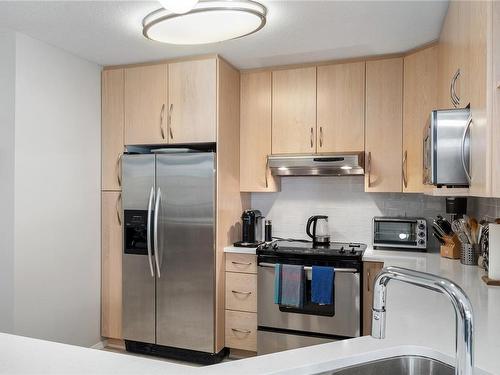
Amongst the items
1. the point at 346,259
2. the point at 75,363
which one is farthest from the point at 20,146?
the point at 346,259

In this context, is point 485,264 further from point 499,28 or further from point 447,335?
point 499,28

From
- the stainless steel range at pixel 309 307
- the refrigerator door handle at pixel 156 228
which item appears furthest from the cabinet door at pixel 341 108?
the refrigerator door handle at pixel 156 228

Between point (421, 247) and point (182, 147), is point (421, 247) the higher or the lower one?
the lower one

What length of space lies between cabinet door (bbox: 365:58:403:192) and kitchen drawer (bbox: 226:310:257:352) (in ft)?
4.49

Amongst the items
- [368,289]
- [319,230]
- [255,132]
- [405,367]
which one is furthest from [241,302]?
[405,367]

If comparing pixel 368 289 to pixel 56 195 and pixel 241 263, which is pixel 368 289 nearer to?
pixel 241 263

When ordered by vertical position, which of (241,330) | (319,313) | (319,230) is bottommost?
(241,330)

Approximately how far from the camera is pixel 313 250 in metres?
2.99

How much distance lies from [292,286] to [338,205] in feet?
2.93

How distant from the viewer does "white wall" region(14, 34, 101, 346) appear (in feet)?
8.81

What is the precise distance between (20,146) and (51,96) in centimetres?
47

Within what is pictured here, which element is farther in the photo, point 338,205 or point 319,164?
point 338,205

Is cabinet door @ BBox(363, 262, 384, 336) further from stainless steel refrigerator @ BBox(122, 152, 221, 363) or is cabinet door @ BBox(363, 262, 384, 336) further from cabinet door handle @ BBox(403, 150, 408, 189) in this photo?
stainless steel refrigerator @ BBox(122, 152, 221, 363)

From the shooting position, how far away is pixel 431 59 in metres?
2.85
